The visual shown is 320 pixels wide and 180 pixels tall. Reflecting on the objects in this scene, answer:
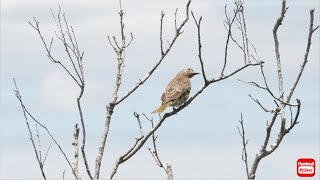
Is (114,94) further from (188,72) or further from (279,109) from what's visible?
(188,72)

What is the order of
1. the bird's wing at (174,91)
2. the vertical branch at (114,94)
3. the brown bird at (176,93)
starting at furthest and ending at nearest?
the bird's wing at (174,91) < the brown bird at (176,93) < the vertical branch at (114,94)

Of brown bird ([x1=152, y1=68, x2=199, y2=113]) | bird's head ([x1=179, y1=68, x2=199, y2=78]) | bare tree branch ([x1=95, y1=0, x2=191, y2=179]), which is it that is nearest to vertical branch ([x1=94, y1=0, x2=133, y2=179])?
bare tree branch ([x1=95, y1=0, x2=191, y2=179])

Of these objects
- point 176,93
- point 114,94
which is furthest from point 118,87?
point 176,93

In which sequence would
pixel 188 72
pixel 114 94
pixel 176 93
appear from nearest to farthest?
pixel 114 94 < pixel 176 93 < pixel 188 72

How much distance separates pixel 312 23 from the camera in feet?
18.3

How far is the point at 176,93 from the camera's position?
1159 cm

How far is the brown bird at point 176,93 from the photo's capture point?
11.3 metres

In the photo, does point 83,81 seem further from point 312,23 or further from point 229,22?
point 312,23

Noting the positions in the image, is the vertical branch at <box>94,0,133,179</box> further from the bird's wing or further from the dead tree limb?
the bird's wing

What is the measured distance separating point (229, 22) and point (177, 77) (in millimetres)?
6204

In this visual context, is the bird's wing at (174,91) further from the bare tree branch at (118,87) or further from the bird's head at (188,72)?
the bare tree branch at (118,87)

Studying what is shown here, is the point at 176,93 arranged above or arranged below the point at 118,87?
above

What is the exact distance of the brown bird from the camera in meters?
11.3

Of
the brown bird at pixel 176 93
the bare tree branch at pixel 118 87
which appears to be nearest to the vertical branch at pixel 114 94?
the bare tree branch at pixel 118 87
